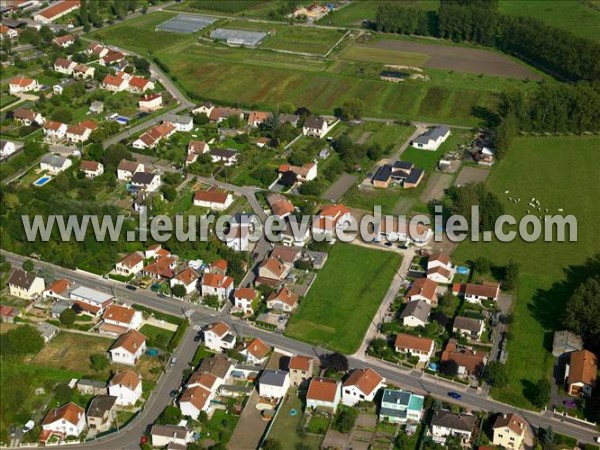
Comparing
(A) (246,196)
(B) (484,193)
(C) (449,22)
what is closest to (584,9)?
(C) (449,22)

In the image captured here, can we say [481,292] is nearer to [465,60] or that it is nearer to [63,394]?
[63,394]

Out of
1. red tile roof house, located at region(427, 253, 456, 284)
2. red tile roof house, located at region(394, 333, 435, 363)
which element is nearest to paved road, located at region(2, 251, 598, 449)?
red tile roof house, located at region(394, 333, 435, 363)

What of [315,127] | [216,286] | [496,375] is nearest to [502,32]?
[315,127]

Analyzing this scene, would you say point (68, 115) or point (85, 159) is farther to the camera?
point (68, 115)

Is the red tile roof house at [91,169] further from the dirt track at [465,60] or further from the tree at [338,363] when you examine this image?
the dirt track at [465,60]

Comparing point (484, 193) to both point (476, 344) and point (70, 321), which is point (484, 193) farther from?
point (70, 321)

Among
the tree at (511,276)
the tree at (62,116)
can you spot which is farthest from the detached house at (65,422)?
the tree at (62,116)

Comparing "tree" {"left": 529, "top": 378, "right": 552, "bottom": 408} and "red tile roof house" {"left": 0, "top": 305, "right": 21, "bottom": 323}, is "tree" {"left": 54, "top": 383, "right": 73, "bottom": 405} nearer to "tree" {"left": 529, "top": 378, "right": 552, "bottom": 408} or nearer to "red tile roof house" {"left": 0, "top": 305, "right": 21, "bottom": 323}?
"red tile roof house" {"left": 0, "top": 305, "right": 21, "bottom": 323}
